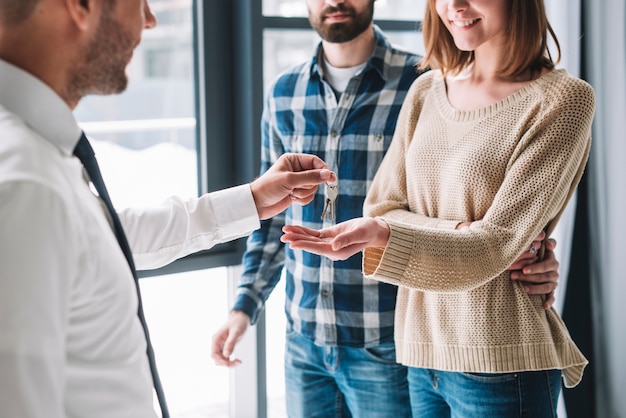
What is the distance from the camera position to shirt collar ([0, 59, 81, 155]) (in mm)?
982

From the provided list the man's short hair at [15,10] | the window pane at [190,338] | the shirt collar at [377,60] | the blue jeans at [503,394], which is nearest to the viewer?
the man's short hair at [15,10]

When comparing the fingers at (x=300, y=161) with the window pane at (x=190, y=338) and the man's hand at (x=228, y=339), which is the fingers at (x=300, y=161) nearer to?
the man's hand at (x=228, y=339)

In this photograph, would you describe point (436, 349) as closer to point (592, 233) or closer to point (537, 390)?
point (537, 390)

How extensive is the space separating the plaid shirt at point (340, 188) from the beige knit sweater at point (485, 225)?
0.24m

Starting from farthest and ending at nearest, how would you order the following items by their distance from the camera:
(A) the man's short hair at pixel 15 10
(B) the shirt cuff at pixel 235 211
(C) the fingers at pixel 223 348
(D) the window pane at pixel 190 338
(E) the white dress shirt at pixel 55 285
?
(D) the window pane at pixel 190 338, (C) the fingers at pixel 223 348, (B) the shirt cuff at pixel 235 211, (A) the man's short hair at pixel 15 10, (E) the white dress shirt at pixel 55 285

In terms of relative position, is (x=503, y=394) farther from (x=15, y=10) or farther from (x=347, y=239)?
(x=15, y=10)

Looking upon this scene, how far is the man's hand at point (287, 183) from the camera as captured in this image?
158 centimetres

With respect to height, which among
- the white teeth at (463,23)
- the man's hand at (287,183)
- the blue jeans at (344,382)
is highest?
the white teeth at (463,23)

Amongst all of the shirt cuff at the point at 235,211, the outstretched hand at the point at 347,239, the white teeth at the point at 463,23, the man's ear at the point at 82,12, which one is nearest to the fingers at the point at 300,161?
the shirt cuff at the point at 235,211

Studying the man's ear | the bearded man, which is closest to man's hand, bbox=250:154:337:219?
the bearded man

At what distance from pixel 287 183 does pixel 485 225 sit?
419 millimetres

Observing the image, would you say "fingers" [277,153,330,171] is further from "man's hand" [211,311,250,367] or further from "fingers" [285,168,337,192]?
"man's hand" [211,311,250,367]

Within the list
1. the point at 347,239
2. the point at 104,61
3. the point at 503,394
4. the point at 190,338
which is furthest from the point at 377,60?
the point at 190,338

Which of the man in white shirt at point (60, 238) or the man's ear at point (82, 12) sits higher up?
the man's ear at point (82, 12)
